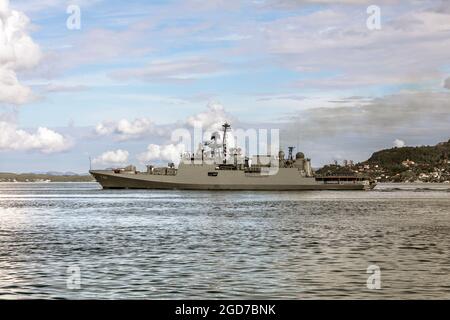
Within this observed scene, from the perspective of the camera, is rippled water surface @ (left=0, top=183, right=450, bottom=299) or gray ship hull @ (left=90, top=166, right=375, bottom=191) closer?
rippled water surface @ (left=0, top=183, right=450, bottom=299)

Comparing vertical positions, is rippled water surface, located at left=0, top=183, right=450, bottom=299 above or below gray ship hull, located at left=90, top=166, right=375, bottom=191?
below

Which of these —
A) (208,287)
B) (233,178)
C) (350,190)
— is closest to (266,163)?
(233,178)

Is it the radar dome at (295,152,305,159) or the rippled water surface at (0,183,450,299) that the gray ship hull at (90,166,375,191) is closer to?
the radar dome at (295,152,305,159)

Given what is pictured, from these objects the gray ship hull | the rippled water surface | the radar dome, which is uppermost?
the radar dome

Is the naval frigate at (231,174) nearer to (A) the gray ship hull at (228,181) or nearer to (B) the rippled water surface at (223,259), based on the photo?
(A) the gray ship hull at (228,181)

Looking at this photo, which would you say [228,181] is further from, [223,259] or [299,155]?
[223,259]

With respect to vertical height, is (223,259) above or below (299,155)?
below

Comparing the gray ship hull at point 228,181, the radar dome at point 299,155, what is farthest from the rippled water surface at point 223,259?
the radar dome at point 299,155

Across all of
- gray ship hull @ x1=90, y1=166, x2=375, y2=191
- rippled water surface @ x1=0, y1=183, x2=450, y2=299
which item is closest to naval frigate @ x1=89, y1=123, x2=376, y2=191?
gray ship hull @ x1=90, y1=166, x2=375, y2=191

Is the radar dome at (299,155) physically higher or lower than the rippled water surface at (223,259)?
higher

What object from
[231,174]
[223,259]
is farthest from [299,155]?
[223,259]

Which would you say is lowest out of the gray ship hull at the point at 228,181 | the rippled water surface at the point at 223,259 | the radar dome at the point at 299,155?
the rippled water surface at the point at 223,259
